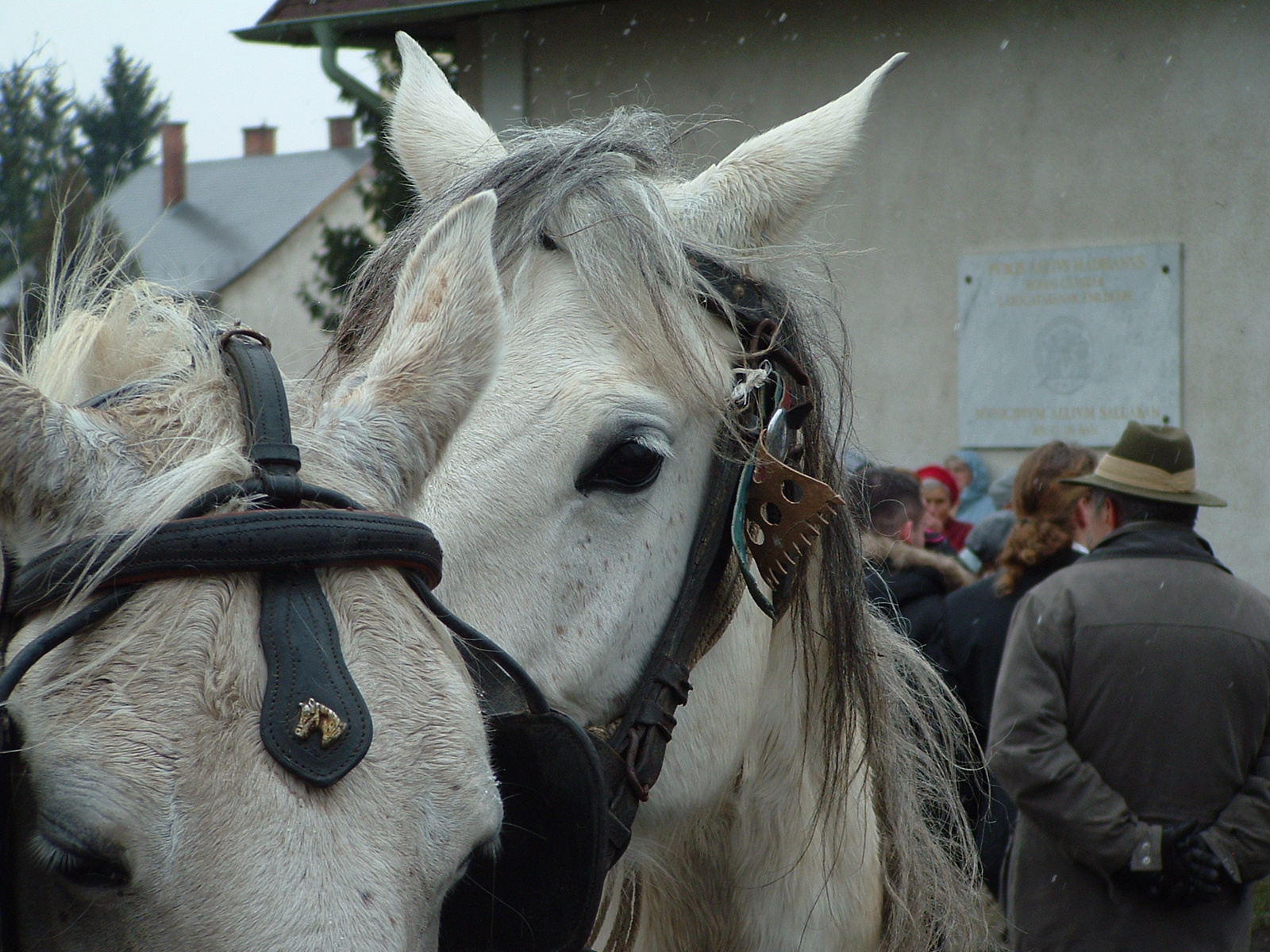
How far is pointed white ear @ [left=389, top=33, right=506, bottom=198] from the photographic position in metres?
2.33

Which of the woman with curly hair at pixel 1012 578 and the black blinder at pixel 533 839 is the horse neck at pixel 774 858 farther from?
the woman with curly hair at pixel 1012 578

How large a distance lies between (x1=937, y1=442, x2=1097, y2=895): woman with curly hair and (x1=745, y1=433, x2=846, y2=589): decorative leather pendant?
2492mm

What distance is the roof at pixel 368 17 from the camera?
7.33 metres

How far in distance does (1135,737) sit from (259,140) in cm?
5092

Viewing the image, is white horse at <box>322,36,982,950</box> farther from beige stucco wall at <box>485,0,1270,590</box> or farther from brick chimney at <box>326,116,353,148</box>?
brick chimney at <box>326,116,353,148</box>

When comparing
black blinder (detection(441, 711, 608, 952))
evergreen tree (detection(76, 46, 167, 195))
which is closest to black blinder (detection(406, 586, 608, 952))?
black blinder (detection(441, 711, 608, 952))

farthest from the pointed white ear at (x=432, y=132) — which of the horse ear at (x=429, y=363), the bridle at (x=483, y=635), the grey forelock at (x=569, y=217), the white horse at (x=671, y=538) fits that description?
the horse ear at (x=429, y=363)

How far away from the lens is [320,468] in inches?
49.1

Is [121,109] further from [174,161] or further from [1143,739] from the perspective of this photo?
[1143,739]

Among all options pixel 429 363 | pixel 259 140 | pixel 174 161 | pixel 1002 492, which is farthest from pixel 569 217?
pixel 259 140

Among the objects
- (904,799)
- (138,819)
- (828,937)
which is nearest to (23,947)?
(138,819)

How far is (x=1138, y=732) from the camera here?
338cm

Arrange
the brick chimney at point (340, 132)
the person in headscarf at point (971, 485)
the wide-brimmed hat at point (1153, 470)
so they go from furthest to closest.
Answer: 1. the brick chimney at point (340, 132)
2. the person in headscarf at point (971, 485)
3. the wide-brimmed hat at point (1153, 470)

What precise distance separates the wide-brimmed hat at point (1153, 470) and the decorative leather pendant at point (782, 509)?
6.58 feet
